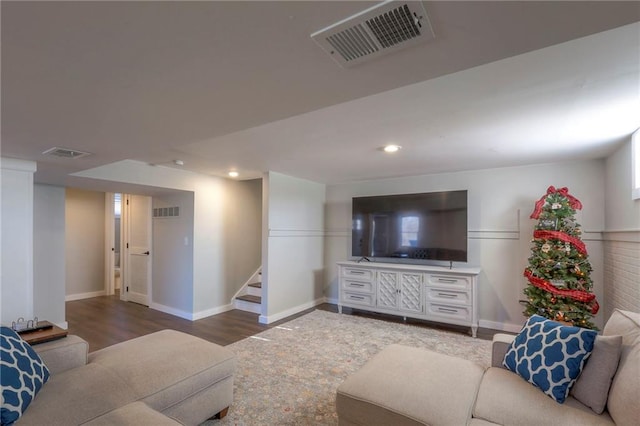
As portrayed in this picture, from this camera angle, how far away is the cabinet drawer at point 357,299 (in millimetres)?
4543

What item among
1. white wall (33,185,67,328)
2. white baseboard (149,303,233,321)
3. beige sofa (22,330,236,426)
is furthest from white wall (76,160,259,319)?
beige sofa (22,330,236,426)

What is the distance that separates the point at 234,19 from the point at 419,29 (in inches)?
20.9

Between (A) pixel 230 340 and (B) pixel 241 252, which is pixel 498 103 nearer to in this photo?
(A) pixel 230 340

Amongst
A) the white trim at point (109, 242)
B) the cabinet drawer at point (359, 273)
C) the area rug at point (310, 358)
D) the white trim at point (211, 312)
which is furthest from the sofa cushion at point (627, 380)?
the white trim at point (109, 242)

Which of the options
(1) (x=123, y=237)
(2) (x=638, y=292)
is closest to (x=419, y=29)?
(2) (x=638, y=292)

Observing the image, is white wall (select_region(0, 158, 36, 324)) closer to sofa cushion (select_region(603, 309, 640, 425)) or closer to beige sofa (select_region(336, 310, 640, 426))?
beige sofa (select_region(336, 310, 640, 426))

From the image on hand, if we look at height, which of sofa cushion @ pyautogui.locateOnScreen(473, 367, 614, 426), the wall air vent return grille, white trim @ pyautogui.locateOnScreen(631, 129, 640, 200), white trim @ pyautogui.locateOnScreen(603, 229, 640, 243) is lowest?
sofa cushion @ pyautogui.locateOnScreen(473, 367, 614, 426)

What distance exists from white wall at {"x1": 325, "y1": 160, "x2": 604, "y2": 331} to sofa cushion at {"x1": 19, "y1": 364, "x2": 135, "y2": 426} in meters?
4.19

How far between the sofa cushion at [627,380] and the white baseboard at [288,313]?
359 cm

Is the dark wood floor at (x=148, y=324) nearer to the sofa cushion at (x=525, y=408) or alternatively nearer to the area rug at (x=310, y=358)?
the area rug at (x=310, y=358)

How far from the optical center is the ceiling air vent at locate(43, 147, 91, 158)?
2.30 metres

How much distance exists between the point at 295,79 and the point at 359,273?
3786mm

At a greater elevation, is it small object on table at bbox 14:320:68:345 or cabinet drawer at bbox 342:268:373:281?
small object on table at bbox 14:320:68:345

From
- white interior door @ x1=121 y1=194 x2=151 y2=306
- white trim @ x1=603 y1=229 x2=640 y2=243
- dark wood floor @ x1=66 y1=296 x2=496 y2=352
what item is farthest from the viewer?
white interior door @ x1=121 y1=194 x2=151 y2=306
